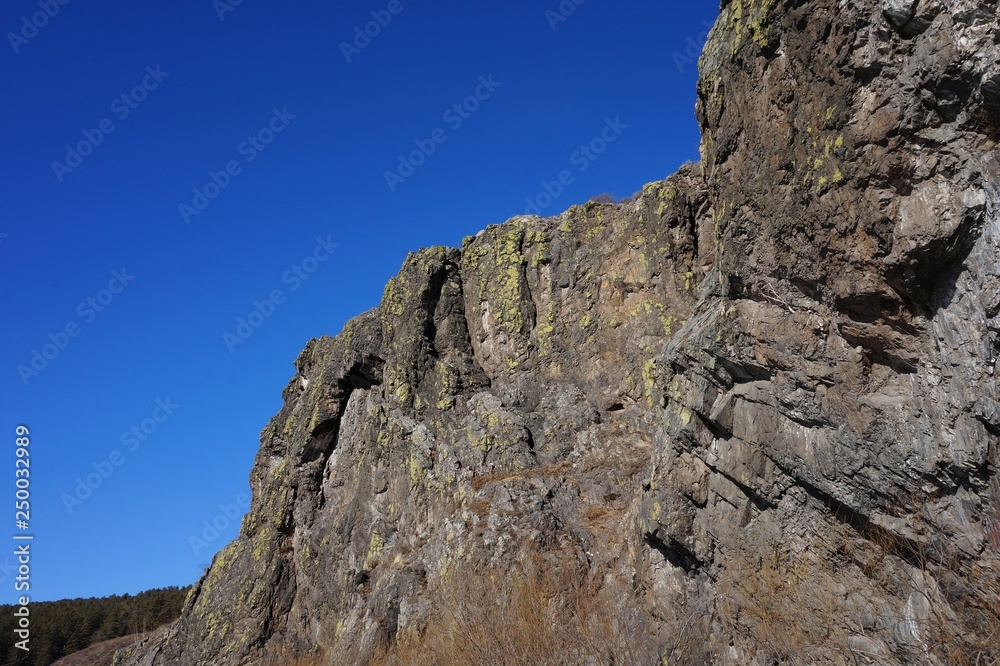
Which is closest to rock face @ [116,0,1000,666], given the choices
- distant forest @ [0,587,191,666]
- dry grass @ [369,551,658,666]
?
dry grass @ [369,551,658,666]

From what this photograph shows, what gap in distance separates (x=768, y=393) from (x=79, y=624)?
57835mm

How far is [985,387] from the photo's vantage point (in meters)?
6.58

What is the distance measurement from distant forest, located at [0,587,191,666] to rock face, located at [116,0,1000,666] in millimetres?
37502

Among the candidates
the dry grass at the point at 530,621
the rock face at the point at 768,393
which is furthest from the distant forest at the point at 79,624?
the dry grass at the point at 530,621

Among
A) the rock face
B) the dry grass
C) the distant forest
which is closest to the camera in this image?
the rock face

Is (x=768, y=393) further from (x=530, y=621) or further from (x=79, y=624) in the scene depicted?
(x=79, y=624)

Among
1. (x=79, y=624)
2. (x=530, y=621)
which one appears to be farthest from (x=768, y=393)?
(x=79, y=624)

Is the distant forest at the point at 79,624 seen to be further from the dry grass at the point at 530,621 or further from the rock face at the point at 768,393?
the dry grass at the point at 530,621

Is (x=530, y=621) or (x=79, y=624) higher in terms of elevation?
(x=79, y=624)

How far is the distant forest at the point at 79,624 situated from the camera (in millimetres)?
46953

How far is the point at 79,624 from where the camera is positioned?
51.3 meters

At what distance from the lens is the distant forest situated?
46953 millimetres

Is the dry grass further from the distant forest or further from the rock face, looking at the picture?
the distant forest

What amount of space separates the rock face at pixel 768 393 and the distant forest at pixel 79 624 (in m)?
37.5
